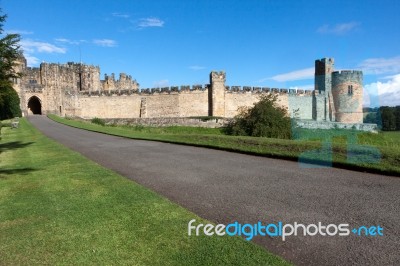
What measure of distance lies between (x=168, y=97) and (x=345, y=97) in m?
25.2

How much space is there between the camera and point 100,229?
4531 millimetres

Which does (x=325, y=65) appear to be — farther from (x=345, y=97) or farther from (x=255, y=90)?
(x=255, y=90)

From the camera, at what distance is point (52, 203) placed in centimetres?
580

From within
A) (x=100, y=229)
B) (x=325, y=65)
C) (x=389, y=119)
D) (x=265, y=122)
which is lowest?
(x=100, y=229)

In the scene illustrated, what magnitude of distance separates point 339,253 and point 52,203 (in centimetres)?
472

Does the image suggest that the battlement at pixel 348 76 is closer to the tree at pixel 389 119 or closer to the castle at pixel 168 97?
the castle at pixel 168 97

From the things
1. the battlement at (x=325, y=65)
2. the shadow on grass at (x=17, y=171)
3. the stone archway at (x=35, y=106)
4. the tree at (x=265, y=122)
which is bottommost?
the shadow on grass at (x=17, y=171)

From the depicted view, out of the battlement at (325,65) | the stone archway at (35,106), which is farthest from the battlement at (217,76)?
the stone archway at (35,106)

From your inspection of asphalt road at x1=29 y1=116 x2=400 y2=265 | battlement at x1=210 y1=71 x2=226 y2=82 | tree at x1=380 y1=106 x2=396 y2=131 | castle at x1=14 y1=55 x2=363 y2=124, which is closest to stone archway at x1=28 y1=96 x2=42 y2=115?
castle at x1=14 y1=55 x2=363 y2=124

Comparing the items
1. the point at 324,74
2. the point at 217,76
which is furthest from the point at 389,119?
the point at 217,76

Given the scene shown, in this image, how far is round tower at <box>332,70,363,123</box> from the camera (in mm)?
42656

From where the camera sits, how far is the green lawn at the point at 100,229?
3713 millimetres

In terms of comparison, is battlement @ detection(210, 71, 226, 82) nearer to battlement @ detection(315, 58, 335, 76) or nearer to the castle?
the castle

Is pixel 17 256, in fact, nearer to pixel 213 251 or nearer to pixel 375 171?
pixel 213 251
